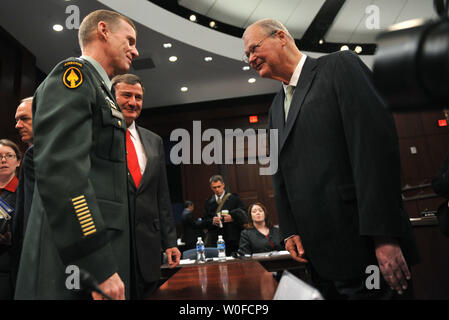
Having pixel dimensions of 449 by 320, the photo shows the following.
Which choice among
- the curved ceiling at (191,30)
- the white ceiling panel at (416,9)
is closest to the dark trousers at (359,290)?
the curved ceiling at (191,30)

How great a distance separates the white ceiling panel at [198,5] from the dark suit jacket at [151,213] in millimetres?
4531

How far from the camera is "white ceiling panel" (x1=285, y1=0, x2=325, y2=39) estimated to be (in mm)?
5832

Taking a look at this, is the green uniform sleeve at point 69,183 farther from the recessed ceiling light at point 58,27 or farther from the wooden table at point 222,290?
the recessed ceiling light at point 58,27

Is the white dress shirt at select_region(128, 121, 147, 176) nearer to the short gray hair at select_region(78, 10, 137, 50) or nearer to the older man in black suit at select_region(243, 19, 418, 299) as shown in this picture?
the short gray hair at select_region(78, 10, 137, 50)

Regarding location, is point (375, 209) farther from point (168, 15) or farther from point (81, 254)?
point (168, 15)

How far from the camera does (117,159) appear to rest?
103cm

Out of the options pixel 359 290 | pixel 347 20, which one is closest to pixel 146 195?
pixel 359 290

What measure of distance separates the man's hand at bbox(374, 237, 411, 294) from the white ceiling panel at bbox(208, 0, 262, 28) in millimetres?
5708

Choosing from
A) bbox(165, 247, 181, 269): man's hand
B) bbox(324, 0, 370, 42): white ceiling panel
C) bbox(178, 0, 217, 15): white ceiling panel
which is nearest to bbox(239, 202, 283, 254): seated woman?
bbox(165, 247, 181, 269): man's hand

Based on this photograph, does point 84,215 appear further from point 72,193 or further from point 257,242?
point 257,242

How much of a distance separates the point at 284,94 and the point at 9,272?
1745 mm

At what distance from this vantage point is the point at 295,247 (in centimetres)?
123
